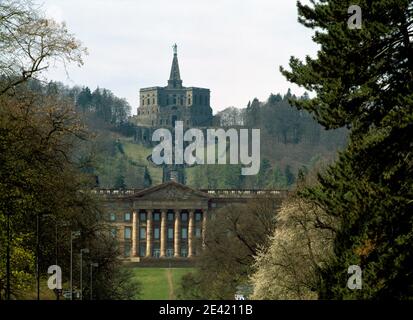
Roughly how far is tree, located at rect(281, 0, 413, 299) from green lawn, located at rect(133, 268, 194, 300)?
279 feet

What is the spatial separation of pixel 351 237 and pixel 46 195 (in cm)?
1200

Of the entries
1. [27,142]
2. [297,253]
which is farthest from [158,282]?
[27,142]

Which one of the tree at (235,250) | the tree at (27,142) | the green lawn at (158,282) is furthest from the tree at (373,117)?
the green lawn at (158,282)

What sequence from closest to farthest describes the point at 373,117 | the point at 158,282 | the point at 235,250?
the point at 373,117
the point at 235,250
the point at 158,282

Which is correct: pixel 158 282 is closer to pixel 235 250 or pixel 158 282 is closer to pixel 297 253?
pixel 235 250

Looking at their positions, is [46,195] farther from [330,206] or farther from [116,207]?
[116,207]

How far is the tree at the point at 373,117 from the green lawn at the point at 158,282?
8515cm

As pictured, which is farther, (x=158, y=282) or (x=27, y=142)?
(x=158, y=282)

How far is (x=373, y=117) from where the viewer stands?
3569 cm

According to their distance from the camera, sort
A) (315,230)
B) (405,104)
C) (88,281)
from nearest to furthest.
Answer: (405,104) → (315,230) → (88,281)

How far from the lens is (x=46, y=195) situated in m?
44.3

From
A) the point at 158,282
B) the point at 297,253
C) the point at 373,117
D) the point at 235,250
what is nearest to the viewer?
the point at 373,117

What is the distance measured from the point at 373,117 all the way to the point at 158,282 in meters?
115
